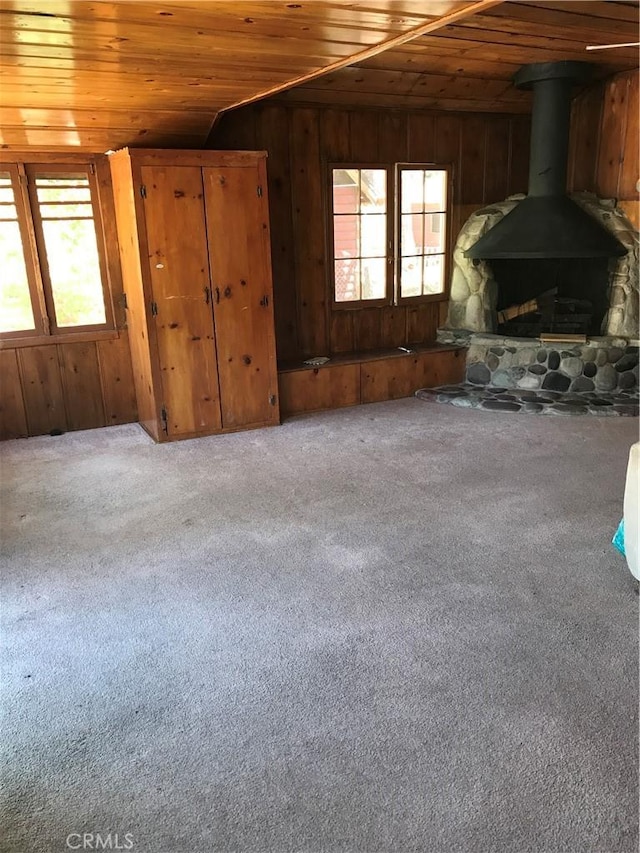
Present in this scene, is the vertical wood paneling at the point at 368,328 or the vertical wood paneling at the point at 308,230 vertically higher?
the vertical wood paneling at the point at 308,230

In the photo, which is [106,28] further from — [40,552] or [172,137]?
[40,552]

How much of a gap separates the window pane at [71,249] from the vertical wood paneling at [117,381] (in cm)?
20

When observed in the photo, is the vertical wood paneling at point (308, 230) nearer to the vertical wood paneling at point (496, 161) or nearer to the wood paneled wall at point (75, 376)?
the wood paneled wall at point (75, 376)

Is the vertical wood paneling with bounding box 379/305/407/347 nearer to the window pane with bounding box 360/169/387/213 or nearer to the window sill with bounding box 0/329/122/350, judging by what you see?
the window pane with bounding box 360/169/387/213

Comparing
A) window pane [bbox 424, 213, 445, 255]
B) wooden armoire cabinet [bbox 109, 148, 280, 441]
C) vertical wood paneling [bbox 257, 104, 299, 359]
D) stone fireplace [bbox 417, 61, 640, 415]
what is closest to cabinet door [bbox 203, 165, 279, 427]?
wooden armoire cabinet [bbox 109, 148, 280, 441]

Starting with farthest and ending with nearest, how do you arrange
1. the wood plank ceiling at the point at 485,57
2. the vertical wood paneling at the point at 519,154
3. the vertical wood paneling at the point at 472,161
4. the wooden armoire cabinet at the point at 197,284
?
the vertical wood paneling at the point at 519,154, the vertical wood paneling at the point at 472,161, the wooden armoire cabinet at the point at 197,284, the wood plank ceiling at the point at 485,57

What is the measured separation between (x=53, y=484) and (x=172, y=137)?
223 centimetres

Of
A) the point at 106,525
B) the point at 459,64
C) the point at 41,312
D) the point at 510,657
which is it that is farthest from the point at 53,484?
the point at 459,64

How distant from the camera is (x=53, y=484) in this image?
3801mm

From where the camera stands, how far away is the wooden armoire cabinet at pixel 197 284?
4086 millimetres

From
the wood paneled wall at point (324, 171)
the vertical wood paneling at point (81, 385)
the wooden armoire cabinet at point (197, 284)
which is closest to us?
the wooden armoire cabinet at point (197, 284)

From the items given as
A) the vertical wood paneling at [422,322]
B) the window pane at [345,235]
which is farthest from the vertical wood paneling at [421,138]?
the vertical wood paneling at [422,322]

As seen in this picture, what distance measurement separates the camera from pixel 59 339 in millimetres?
4598

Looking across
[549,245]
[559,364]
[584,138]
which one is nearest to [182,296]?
[549,245]
